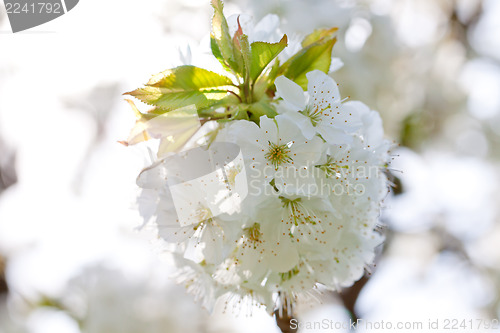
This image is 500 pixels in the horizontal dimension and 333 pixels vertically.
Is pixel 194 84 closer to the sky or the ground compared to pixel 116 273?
closer to the sky

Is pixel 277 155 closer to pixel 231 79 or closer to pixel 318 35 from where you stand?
pixel 231 79

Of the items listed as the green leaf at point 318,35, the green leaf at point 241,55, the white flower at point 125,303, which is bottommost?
the white flower at point 125,303

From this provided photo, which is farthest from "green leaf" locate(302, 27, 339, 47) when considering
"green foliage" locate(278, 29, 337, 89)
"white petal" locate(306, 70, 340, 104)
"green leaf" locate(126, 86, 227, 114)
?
"green leaf" locate(126, 86, 227, 114)

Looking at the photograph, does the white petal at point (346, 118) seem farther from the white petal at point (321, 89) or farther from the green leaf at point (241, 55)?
the green leaf at point (241, 55)

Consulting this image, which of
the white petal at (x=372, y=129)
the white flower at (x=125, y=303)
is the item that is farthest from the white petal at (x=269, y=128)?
the white flower at (x=125, y=303)

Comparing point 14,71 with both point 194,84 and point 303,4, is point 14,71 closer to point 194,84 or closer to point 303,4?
point 303,4

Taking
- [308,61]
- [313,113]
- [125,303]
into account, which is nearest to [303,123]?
[313,113]

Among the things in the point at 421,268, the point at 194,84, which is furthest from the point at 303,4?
the point at 421,268
